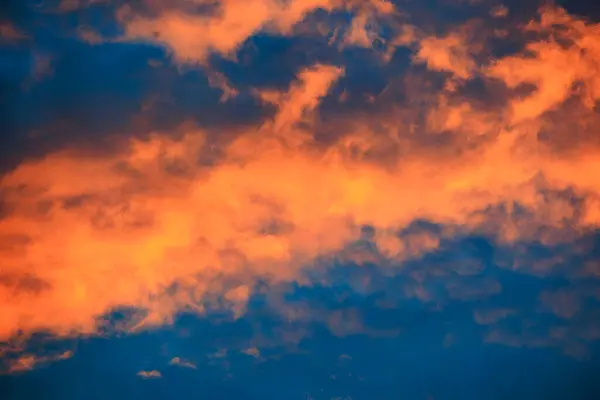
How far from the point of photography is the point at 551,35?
270 inches

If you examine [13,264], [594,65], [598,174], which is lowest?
[13,264]

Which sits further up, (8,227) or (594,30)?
(594,30)

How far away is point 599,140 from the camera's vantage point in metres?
6.96

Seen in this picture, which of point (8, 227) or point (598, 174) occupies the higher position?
point (598, 174)

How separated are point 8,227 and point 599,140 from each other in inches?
300

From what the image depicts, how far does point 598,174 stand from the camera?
7.02 m

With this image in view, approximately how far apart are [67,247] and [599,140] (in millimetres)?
7031

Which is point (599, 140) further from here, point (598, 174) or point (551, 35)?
point (551, 35)

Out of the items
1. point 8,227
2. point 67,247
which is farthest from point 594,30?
point 8,227

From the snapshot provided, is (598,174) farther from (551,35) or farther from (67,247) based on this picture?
(67,247)

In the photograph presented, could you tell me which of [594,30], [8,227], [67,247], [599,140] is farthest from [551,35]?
[8,227]

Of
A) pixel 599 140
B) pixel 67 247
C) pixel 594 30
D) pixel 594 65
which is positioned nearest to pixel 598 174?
pixel 599 140

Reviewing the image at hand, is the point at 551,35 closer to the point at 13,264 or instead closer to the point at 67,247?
the point at 67,247

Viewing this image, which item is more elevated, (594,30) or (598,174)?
(594,30)
